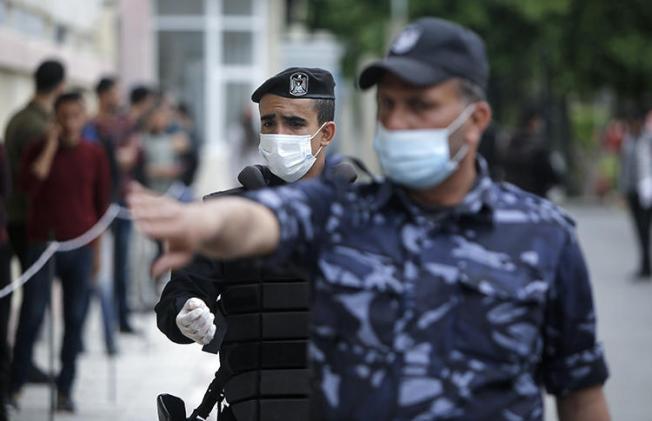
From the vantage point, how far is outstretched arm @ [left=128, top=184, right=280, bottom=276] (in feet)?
9.27

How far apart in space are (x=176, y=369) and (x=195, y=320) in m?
7.01

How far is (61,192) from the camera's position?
9.91 m

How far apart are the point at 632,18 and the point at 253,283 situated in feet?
118

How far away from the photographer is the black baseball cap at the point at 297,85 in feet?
16.8

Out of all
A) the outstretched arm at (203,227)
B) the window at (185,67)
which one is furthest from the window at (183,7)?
the outstretched arm at (203,227)

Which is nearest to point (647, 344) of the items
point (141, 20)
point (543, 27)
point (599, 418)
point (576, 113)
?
point (599, 418)

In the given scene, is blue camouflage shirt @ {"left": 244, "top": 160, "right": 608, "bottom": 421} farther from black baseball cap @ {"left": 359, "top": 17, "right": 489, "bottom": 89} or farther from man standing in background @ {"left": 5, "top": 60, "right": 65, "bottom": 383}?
man standing in background @ {"left": 5, "top": 60, "right": 65, "bottom": 383}

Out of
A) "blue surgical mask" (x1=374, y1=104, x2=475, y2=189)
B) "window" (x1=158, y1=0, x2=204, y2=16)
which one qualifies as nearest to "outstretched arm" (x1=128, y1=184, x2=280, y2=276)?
"blue surgical mask" (x1=374, y1=104, x2=475, y2=189)

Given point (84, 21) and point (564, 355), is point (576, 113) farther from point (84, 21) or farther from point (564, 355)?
point (564, 355)

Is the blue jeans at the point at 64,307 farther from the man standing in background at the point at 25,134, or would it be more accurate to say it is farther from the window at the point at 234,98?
the window at the point at 234,98

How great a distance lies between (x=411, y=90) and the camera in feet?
10.5

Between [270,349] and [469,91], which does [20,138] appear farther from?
[469,91]

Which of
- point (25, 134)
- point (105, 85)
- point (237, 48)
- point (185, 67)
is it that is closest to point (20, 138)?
point (25, 134)

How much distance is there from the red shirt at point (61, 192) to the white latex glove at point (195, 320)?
17.8 ft
